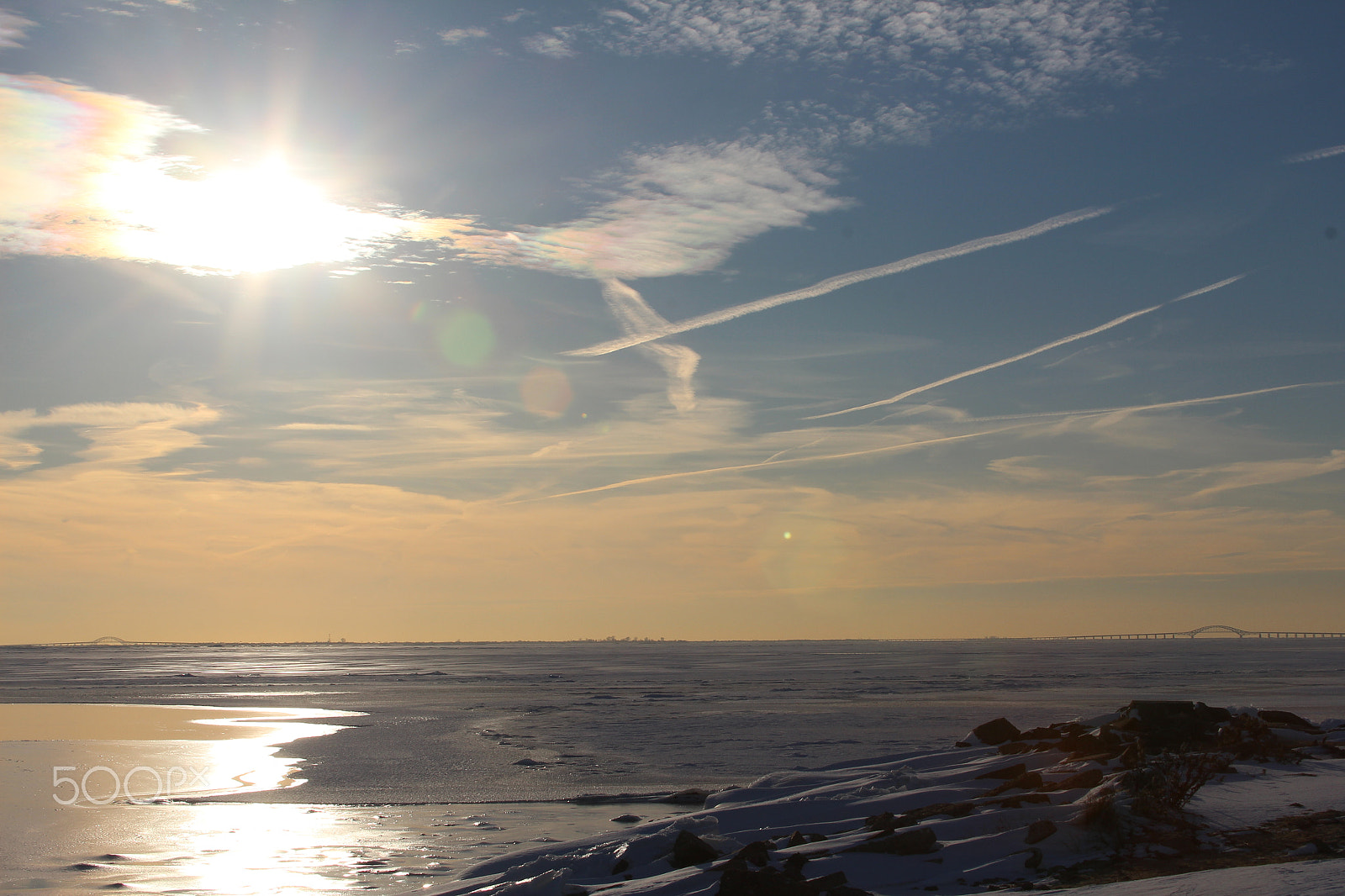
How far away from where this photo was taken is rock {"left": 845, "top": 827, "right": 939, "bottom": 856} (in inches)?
374

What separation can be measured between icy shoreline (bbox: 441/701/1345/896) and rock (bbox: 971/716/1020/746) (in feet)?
8.46

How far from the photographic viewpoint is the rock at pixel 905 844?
31.1 feet

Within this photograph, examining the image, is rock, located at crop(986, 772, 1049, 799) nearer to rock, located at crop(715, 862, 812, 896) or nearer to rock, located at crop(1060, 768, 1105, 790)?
rock, located at crop(1060, 768, 1105, 790)

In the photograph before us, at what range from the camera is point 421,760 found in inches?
762

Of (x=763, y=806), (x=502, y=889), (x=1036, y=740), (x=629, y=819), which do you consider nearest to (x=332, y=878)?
(x=502, y=889)

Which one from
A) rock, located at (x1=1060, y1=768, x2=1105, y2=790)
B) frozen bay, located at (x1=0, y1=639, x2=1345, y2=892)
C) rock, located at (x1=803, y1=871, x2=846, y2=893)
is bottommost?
frozen bay, located at (x1=0, y1=639, x2=1345, y2=892)

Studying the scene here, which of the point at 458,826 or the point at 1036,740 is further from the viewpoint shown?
the point at 1036,740

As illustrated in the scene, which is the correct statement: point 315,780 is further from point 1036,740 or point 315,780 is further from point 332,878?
point 1036,740

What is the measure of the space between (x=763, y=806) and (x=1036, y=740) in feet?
18.8

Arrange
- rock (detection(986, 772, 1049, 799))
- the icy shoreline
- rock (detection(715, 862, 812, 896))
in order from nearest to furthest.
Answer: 1. rock (detection(715, 862, 812, 896))
2. the icy shoreline
3. rock (detection(986, 772, 1049, 799))
